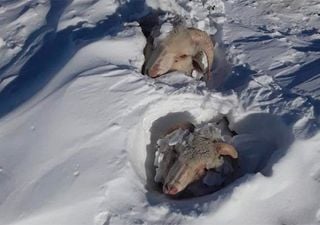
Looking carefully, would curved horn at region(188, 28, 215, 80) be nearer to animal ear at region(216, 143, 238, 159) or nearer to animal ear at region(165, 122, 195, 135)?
animal ear at region(165, 122, 195, 135)

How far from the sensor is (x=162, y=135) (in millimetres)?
3943

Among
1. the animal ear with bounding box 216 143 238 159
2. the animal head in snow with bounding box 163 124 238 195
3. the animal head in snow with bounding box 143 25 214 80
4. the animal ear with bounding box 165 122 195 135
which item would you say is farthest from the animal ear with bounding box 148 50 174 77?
the animal ear with bounding box 216 143 238 159

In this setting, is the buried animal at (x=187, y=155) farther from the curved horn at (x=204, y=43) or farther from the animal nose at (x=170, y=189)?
the curved horn at (x=204, y=43)

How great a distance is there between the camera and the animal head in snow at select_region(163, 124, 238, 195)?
11.6 ft

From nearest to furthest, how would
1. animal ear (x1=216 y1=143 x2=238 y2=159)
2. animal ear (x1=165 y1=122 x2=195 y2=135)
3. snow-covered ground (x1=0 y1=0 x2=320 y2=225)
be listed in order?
snow-covered ground (x1=0 y1=0 x2=320 y2=225) < animal ear (x1=216 y1=143 x2=238 y2=159) < animal ear (x1=165 y1=122 x2=195 y2=135)

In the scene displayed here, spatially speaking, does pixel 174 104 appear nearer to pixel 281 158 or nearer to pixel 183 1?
pixel 281 158

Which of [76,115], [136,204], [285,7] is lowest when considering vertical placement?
[285,7]

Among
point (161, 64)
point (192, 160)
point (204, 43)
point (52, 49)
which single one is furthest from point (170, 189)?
point (52, 49)

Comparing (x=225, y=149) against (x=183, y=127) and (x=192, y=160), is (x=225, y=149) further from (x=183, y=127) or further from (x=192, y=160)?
(x=183, y=127)

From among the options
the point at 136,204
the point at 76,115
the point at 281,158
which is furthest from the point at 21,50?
the point at 281,158

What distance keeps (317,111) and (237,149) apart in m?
0.59

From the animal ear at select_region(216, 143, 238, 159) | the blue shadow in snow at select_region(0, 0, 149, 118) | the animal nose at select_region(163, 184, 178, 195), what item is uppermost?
the blue shadow in snow at select_region(0, 0, 149, 118)

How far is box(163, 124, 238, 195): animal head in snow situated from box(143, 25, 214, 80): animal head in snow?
2.49ft

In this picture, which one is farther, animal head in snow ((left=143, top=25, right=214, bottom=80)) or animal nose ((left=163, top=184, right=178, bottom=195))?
animal head in snow ((left=143, top=25, right=214, bottom=80))
